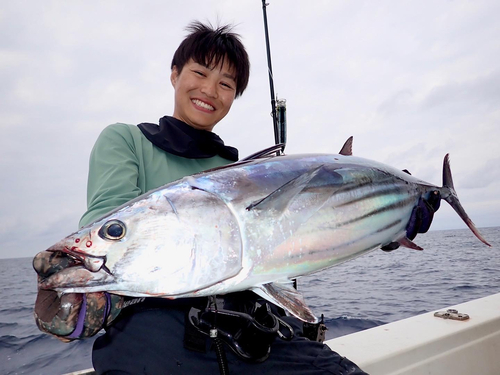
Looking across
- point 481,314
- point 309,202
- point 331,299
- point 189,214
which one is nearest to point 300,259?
point 309,202

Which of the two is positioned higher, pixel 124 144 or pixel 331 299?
pixel 124 144

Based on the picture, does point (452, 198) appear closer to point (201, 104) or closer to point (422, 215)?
point (422, 215)

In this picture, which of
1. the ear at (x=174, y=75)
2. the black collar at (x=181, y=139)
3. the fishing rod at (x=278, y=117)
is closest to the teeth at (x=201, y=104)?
the black collar at (x=181, y=139)

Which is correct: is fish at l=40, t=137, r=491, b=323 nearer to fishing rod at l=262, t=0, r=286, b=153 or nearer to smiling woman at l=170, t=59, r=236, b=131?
smiling woman at l=170, t=59, r=236, b=131

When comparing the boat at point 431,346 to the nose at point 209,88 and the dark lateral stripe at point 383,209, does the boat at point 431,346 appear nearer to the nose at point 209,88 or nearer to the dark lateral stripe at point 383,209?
the dark lateral stripe at point 383,209

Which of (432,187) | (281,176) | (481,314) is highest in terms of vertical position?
(281,176)

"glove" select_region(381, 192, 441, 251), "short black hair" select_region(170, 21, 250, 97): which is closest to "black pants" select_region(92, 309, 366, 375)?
"glove" select_region(381, 192, 441, 251)

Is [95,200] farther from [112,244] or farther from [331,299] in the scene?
[331,299]

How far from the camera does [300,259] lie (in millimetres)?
1327

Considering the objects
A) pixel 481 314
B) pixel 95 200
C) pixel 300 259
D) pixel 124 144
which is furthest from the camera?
pixel 481 314

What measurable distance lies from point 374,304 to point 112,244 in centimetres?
847

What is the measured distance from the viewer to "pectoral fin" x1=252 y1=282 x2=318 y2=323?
48.4 inches

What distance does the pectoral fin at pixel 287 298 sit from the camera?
1.23m

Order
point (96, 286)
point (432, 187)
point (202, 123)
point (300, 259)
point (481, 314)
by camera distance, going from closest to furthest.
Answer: point (96, 286) < point (300, 259) < point (432, 187) < point (202, 123) < point (481, 314)
